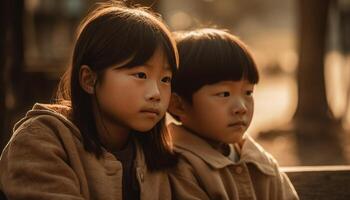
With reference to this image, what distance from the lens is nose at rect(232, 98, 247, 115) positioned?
8.82ft

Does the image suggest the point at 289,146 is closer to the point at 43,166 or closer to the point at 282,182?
the point at 282,182

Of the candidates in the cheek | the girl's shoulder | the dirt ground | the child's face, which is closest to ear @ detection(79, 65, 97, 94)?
the girl's shoulder

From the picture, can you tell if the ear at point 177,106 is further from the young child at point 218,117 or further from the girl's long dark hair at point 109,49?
the girl's long dark hair at point 109,49

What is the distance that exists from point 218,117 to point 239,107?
9cm

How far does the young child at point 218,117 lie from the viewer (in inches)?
105

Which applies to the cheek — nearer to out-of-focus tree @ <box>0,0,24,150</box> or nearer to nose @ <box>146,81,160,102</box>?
nose @ <box>146,81,160,102</box>

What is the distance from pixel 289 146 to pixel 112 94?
7.07 metres

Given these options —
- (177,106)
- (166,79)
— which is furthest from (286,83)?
(166,79)

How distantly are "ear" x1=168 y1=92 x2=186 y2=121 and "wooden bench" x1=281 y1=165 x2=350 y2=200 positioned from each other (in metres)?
0.52

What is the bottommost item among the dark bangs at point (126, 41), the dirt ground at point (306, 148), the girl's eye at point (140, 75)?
the dirt ground at point (306, 148)

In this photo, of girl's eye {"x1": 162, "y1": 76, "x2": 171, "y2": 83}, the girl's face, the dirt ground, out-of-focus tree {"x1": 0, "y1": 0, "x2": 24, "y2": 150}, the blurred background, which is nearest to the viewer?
the girl's face

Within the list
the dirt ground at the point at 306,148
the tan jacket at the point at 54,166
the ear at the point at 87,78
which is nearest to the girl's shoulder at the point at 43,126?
the tan jacket at the point at 54,166

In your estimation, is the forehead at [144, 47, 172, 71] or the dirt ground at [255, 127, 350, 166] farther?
the dirt ground at [255, 127, 350, 166]

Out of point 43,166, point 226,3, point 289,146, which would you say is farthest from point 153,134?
point 226,3
